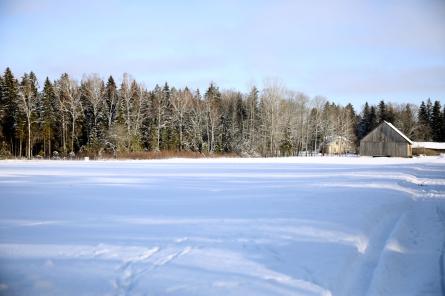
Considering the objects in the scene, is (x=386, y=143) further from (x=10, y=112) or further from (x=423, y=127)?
(x=10, y=112)

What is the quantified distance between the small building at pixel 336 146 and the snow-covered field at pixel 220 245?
234ft

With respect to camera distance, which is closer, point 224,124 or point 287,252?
point 287,252

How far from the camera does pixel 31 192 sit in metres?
13.2

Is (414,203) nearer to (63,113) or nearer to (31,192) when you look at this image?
(31,192)

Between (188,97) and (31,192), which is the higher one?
(188,97)

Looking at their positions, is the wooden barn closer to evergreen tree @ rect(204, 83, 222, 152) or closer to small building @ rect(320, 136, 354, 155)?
small building @ rect(320, 136, 354, 155)

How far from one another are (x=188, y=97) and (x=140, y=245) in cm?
5658

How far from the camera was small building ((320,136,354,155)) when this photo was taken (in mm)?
81000

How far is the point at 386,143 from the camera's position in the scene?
61.7 meters

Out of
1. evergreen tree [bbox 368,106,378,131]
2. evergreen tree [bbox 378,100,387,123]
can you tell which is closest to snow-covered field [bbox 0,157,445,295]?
evergreen tree [bbox 378,100,387,123]

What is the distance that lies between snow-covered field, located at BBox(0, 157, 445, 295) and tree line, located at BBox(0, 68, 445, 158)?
3867 centimetres

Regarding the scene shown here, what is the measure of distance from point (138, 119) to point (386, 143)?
44.5m

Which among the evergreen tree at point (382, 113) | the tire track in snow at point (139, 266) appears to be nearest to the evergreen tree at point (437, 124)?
the evergreen tree at point (382, 113)

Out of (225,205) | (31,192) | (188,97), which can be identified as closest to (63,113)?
(188,97)
